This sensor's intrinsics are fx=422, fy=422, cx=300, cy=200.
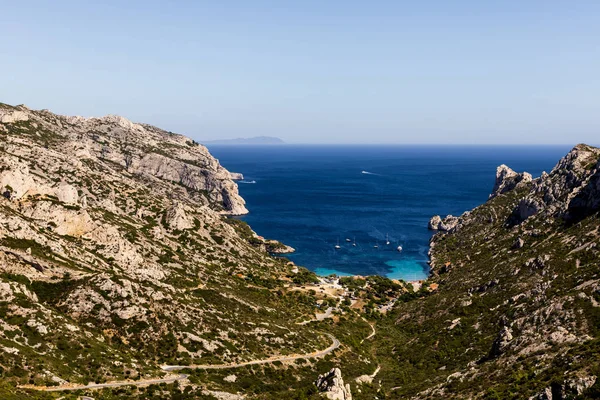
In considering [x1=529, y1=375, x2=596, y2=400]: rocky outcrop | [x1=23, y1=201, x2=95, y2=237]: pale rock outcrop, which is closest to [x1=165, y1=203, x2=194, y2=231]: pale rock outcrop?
[x1=23, y1=201, x2=95, y2=237]: pale rock outcrop

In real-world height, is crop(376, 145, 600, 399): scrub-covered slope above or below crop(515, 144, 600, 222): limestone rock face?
below

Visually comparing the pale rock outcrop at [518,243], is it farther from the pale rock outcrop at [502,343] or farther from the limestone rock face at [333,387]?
the limestone rock face at [333,387]

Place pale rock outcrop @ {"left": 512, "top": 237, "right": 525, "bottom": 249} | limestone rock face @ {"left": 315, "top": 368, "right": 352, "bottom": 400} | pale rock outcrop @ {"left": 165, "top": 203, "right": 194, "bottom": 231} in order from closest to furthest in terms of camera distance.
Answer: limestone rock face @ {"left": 315, "top": 368, "right": 352, "bottom": 400}
pale rock outcrop @ {"left": 512, "top": 237, "right": 525, "bottom": 249}
pale rock outcrop @ {"left": 165, "top": 203, "right": 194, "bottom": 231}

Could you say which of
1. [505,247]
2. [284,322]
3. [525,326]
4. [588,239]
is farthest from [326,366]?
[505,247]

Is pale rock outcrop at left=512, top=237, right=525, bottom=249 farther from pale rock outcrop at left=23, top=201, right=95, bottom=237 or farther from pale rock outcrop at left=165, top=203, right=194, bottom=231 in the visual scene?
pale rock outcrop at left=23, top=201, right=95, bottom=237

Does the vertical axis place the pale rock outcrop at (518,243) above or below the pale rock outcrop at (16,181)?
below

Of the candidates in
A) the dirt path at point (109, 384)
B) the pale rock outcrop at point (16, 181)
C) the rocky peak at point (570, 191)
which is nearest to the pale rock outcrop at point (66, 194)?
the pale rock outcrop at point (16, 181)

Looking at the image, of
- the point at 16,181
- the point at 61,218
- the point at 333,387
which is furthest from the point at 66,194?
the point at 333,387

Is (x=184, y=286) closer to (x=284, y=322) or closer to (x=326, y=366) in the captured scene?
(x=284, y=322)

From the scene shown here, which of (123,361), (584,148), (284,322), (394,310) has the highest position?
(584,148)
